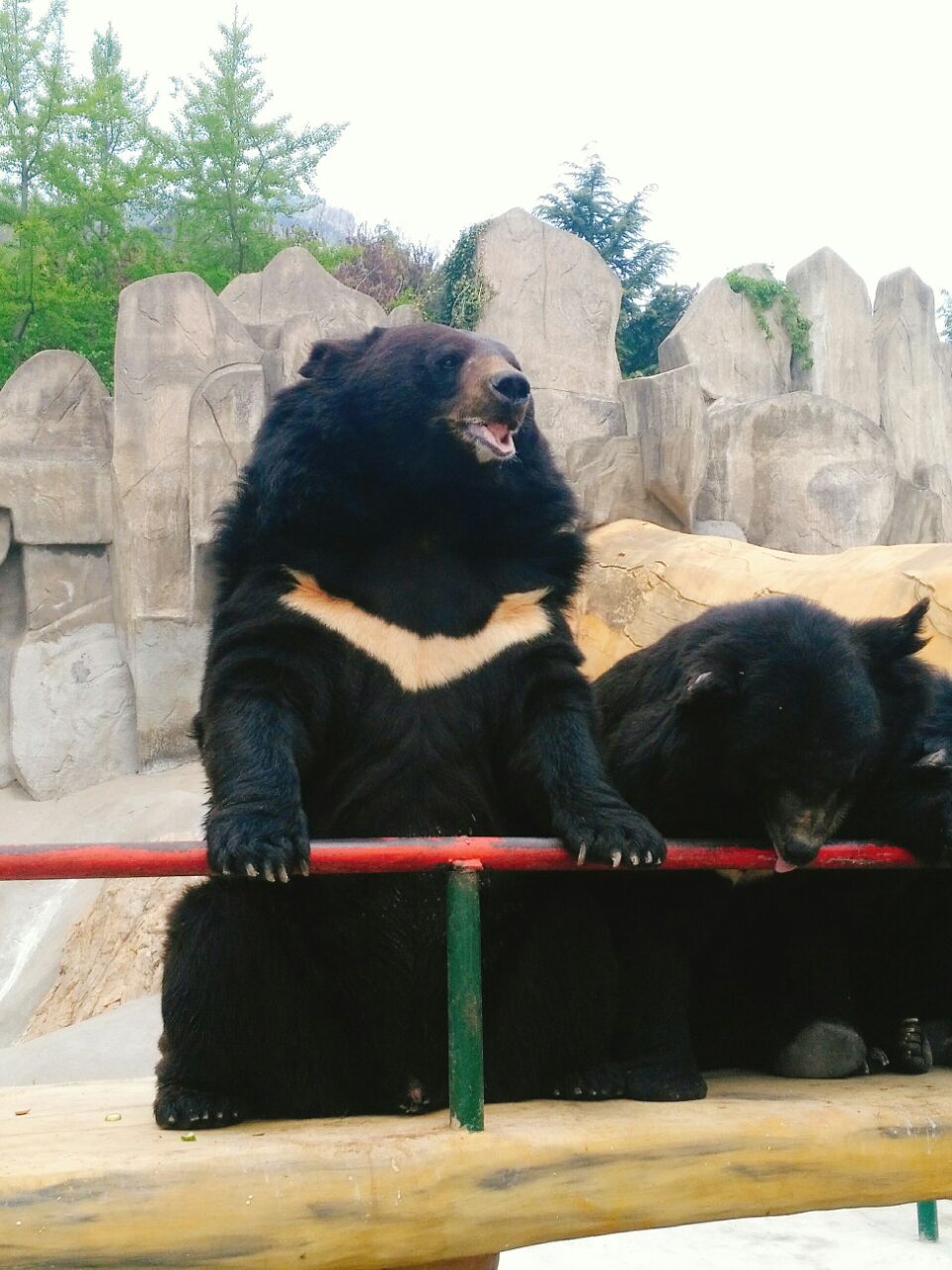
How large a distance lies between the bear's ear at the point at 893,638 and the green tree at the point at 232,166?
1993cm

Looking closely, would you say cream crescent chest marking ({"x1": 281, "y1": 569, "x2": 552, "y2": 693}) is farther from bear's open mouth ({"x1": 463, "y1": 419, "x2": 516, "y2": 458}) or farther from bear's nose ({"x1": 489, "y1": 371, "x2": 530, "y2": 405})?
bear's nose ({"x1": 489, "y1": 371, "x2": 530, "y2": 405})

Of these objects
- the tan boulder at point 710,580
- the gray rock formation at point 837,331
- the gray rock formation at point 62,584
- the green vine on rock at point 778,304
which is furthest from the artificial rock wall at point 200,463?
the gray rock formation at point 837,331

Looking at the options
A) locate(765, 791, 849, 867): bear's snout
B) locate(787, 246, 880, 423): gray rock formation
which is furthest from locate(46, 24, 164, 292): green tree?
locate(765, 791, 849, 867): bear's snout

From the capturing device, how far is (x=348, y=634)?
289cm

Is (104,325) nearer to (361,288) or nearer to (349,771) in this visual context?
(361,288)

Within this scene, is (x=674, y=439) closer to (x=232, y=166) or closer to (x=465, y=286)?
(x=465, y=286)

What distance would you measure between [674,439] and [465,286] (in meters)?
4.76

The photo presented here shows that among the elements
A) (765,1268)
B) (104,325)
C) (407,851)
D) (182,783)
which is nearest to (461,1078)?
(407,851)

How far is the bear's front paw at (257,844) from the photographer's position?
2.34m

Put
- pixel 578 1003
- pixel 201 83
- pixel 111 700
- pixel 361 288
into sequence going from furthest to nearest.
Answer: pixel 361 288 → pixel 201 83 → pixel 111 700 → pixel 578 1003

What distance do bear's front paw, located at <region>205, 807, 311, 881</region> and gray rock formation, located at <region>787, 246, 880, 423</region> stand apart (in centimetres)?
1807

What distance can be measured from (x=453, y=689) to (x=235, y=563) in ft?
1.88

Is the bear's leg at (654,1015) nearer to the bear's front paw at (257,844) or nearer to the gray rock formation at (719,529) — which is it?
the bear's front paw at (257,844)

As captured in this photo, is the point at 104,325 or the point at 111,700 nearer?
the point at 111,700
